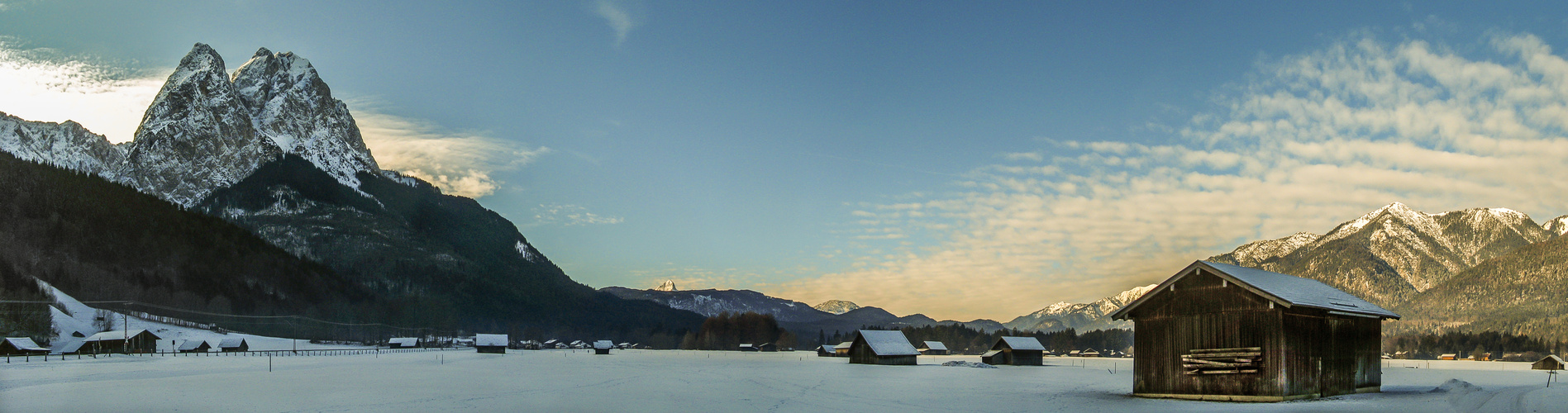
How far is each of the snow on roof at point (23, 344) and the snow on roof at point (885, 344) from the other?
9534 cm

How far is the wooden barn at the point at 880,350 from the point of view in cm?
9750

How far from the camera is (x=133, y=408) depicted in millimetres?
30500

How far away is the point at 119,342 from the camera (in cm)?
11512

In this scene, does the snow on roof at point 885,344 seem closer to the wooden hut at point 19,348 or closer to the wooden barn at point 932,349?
the wooden barn at point 932,349

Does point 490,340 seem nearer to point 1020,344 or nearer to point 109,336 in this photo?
point 109,336

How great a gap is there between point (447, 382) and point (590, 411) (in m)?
23.4

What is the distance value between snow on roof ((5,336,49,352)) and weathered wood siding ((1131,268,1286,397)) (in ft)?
392

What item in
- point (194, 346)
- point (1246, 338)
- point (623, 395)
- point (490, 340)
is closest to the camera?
point (1246, 338)

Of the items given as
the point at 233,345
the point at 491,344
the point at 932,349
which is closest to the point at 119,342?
the point at 233,345

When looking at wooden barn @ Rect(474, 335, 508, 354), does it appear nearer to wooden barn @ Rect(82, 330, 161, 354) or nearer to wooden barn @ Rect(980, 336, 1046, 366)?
wooden barn @ Rect(82, 330, 161, 354)

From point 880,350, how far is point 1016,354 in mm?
17282

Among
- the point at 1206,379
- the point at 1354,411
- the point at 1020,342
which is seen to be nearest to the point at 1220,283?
the point at 1206,379

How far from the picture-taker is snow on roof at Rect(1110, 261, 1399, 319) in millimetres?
33656

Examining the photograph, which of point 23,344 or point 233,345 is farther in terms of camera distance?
point 233,345
